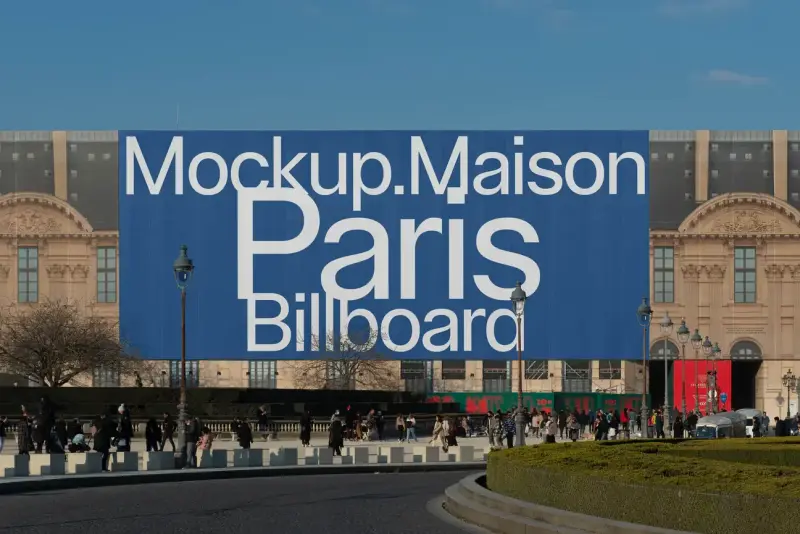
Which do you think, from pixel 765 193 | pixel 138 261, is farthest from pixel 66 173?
pixel 765 193

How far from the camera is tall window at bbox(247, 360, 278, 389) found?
366 feet

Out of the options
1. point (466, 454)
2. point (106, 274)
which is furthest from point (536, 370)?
point (466, 454)

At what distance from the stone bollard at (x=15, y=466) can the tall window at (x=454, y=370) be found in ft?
266

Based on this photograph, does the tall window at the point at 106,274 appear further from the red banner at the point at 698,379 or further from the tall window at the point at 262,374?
the red banner at the point at 698,379

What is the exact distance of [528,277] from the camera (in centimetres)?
8481

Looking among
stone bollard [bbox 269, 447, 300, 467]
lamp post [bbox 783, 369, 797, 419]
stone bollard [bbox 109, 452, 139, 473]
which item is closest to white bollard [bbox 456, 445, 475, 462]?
stone bollard [bbox 269, 447, 300, 467]

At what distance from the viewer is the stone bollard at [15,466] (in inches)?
1364

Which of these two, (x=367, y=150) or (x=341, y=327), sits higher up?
(x=367, y=150)

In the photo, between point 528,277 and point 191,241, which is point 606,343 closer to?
point 528,277

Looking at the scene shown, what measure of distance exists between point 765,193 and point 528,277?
1913 cm

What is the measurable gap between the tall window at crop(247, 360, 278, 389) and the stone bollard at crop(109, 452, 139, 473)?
2914 inches

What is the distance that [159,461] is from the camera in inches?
1503

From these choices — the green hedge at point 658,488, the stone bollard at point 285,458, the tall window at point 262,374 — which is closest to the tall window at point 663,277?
the tall window at point 262,374

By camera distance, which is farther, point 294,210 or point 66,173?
point 66,173
